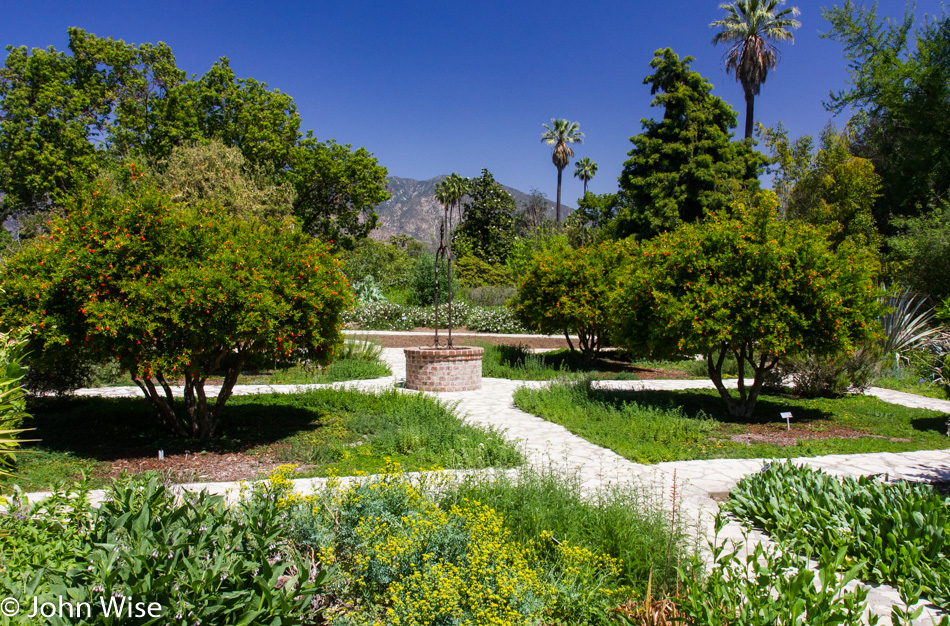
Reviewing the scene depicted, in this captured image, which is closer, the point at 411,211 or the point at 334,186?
the point at 334,186

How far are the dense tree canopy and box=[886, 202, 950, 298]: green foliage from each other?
58.7ft

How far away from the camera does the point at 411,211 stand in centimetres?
17688

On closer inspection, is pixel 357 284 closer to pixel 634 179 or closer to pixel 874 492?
pixel 634 179

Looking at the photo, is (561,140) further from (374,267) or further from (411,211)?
(411,211)

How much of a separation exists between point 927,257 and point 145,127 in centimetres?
2650

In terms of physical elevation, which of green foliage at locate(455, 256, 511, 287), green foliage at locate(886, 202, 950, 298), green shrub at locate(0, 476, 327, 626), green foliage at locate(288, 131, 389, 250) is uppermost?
green foliage at locate(288, 131, 389, 250)

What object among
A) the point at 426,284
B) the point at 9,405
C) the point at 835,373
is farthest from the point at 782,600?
the point at 426,284

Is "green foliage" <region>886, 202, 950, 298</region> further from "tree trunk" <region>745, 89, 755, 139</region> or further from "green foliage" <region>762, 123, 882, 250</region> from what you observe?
"tree trunk" <region>745, 89, 755, 139</region>

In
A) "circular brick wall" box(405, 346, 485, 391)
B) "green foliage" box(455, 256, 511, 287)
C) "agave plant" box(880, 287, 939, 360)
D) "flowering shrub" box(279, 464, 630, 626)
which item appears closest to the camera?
"flowering shrub" box(279, 464, 630, 626)

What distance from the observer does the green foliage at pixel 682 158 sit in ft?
78.8

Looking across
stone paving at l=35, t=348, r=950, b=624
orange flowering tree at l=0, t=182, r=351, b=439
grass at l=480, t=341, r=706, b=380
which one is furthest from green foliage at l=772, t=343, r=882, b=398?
orange flowering tree at l=0, t=182, r=351, b=439

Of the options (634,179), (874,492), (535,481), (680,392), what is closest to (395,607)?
(535,481)

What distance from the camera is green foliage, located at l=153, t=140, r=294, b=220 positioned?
14.0m

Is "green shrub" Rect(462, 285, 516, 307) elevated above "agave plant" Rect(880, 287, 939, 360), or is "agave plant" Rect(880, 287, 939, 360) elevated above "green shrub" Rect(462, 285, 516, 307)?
"green shrub" Rect(462, 285, 516, 307)
